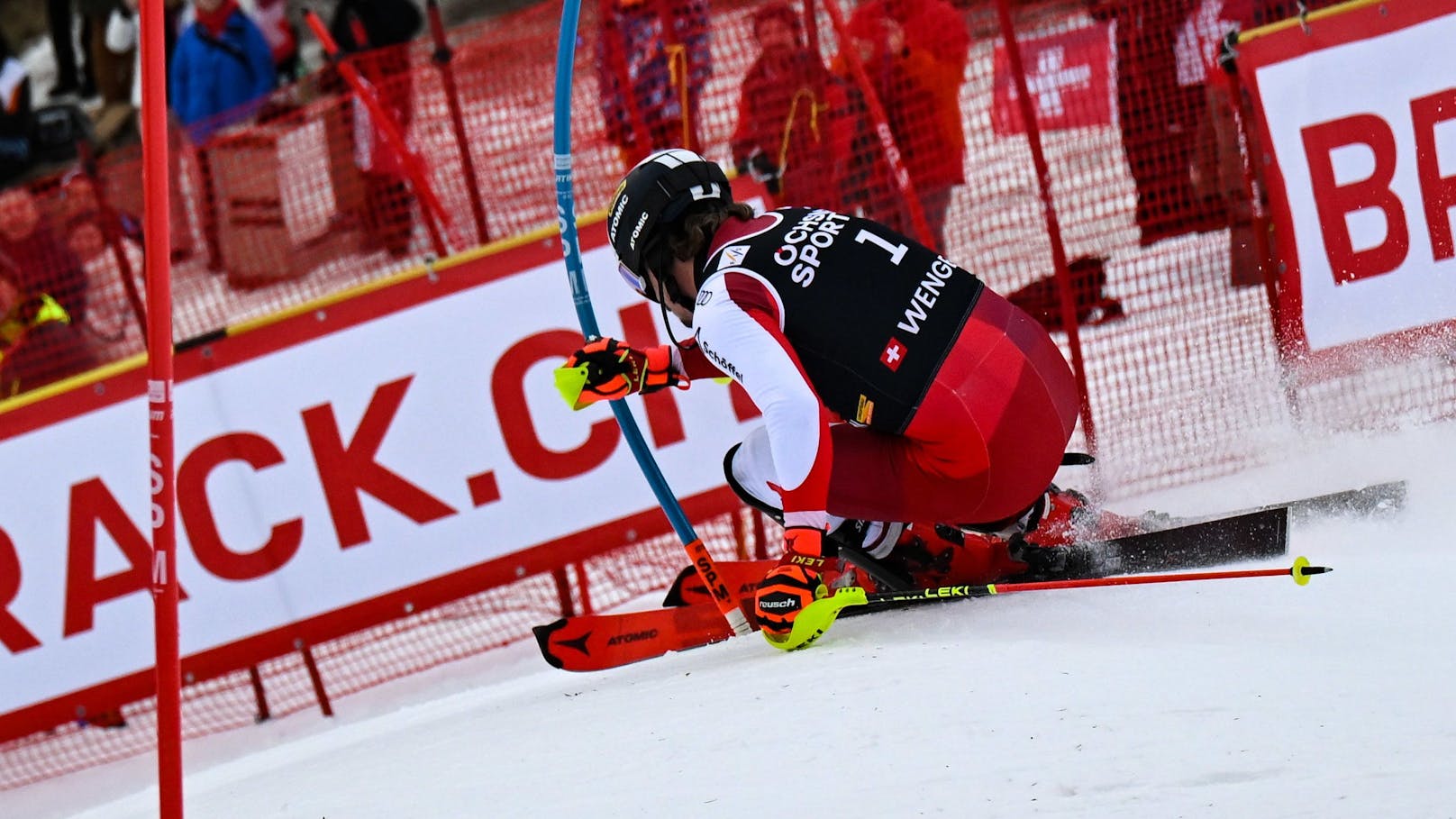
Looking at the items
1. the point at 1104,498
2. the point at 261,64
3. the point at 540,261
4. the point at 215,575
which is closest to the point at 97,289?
the point at 215,575

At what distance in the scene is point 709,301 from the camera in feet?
13.5

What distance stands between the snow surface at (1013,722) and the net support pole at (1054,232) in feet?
4.39

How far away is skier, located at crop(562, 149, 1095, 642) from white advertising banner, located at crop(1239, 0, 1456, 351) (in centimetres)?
168

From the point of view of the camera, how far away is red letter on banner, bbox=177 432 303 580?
5855 millimetres

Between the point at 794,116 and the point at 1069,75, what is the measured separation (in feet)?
4.12

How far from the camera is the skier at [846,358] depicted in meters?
4.08

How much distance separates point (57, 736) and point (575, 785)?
3.78 meters

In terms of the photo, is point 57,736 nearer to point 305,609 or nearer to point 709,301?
point 305,609

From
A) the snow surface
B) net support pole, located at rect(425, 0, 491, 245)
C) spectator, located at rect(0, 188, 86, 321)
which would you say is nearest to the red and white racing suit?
the snow surface

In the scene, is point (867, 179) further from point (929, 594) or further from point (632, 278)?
point (929, 594)

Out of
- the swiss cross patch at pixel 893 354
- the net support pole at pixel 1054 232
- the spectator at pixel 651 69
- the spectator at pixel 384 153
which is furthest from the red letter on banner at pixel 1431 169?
the spectator at pixel 384 153

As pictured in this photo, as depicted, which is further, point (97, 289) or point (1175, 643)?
point (97, 289)

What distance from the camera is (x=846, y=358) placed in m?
4.18

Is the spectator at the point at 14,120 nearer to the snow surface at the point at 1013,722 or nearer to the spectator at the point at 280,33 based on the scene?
the spectator at the point at 280,33
